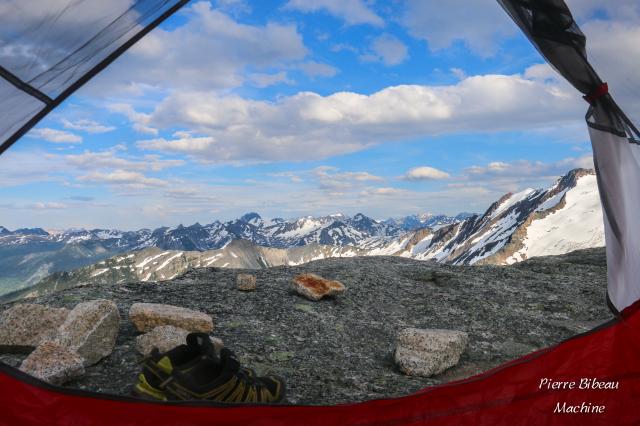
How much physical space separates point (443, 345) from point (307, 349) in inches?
76.7

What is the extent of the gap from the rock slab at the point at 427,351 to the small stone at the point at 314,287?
2.72 metres

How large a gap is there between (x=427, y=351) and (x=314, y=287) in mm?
3352

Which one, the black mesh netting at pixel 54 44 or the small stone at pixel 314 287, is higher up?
the black mesh netting at pixel 54 44

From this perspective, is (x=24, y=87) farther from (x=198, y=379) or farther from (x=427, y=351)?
(x=427, y=351)

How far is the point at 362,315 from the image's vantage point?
30.2 ft

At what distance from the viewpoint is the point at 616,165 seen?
534cm

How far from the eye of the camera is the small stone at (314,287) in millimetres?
9570

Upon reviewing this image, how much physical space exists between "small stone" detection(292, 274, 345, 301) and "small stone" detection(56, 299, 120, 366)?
3.91 meters

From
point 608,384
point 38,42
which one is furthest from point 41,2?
point 608,384

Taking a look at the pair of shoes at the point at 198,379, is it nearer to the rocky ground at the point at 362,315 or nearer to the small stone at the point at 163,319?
the rocky ground at the point at 362,315

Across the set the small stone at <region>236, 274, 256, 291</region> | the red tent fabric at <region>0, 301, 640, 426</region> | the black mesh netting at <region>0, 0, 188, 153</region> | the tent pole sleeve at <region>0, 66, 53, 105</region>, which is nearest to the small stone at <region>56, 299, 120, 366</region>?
the red tent fabric at <region>0, 301, 640, 426</region>

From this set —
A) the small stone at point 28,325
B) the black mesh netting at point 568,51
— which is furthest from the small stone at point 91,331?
the black mesh netting at point 568,51

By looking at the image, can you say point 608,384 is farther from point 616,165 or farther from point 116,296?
point 116,296

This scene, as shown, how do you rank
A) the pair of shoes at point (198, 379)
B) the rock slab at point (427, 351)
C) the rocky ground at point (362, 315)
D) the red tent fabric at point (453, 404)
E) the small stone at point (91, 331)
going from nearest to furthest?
the red tent fabric at point (453, 404) → the pair of shoes at point (198, 379) → the small stone at point (91, 331) → the rocky ground at point (362, 315) → the rock slab at point (427, 351)
